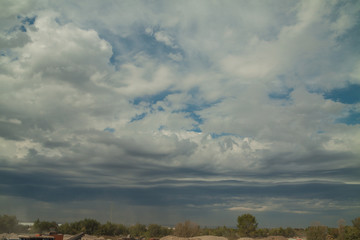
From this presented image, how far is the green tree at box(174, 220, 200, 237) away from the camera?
8402 cm

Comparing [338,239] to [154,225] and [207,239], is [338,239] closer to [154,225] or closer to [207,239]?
[207,239]

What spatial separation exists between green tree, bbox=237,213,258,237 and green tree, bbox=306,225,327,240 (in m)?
19.4

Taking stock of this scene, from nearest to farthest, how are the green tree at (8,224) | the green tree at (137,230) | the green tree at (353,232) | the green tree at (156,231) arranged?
the green tree at (353,232)
the green tree at (8,224)
the green tree at (156,231)
the green tree at (137,230)

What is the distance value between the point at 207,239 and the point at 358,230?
34939 millimetres

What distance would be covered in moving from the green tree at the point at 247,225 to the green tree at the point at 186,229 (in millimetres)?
14289

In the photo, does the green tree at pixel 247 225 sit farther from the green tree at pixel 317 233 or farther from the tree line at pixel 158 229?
the green tree at pixel 317 233

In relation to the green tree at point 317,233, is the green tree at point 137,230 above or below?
below

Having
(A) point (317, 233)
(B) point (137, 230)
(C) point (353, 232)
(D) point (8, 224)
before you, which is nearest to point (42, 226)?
(D) point (8, 224)

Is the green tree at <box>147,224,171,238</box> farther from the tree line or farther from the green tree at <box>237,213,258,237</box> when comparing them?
the green tree at <box>237,213,258,237</box>

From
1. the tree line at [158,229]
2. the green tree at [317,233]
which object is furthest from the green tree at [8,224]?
the green tree at [317,233]

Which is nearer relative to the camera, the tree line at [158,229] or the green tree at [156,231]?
the tree line at [158,229]

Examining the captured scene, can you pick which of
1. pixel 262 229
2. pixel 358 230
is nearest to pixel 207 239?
pixel 262 229

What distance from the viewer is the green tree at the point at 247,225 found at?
88.5 metres

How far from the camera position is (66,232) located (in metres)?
82.7
